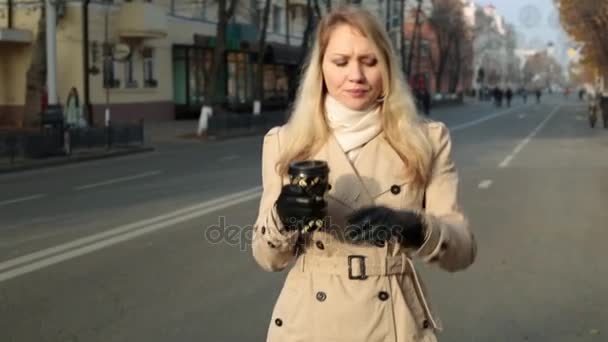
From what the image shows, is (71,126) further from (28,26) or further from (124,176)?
(28,26)

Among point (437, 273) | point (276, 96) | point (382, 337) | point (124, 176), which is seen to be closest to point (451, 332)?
point (437, 273)

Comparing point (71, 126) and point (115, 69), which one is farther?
point (115, 69)

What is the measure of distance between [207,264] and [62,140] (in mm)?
14490

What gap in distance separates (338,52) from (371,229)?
584mm

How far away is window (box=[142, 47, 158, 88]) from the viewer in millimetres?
37969

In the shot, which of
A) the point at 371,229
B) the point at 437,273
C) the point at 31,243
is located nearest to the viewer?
the point at 371,229

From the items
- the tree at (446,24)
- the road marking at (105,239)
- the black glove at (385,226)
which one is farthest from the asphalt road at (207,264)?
the tree at (446,24)

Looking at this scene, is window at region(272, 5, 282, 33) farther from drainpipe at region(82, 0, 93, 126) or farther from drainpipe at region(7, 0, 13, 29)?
drainpipe at region(82, 0, 93, 126)

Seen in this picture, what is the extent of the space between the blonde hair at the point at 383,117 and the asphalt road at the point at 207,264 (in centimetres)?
165

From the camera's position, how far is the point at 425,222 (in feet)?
7.06

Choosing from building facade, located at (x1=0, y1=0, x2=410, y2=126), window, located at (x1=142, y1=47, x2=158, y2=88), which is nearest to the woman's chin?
building facade, located at (x1=0, y1=0, x2=410, y2=126)

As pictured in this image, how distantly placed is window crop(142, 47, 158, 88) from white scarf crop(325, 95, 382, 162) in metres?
36.2

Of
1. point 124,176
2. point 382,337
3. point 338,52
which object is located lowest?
point 124,176

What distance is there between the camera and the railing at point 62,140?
1947 cm
